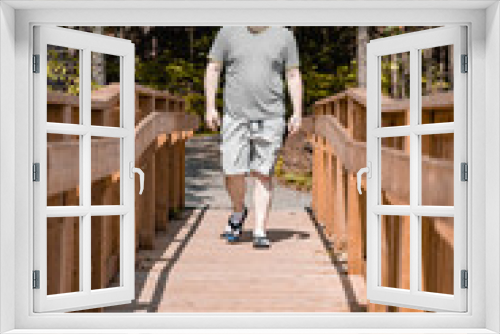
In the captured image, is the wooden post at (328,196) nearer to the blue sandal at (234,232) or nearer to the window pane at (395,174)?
the blue sandal at (234,232)

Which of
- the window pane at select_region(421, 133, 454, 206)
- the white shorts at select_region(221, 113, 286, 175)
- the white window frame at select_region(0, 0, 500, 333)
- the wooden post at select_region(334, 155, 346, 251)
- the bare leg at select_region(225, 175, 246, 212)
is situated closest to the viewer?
the white window frame at select_region(0, 0, 500, 333)

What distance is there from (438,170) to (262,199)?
2279mm

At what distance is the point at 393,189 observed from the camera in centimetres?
300

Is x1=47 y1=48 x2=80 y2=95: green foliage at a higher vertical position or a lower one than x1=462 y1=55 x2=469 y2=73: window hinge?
higher

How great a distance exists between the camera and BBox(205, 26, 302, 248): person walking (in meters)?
4.77

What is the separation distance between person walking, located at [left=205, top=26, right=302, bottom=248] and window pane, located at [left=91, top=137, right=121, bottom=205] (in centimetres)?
157

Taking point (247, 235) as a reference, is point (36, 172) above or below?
above

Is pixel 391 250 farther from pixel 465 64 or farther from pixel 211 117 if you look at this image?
pixel 211 117

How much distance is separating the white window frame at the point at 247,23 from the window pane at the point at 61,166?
139 mm

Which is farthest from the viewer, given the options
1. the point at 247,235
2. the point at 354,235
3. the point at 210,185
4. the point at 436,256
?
the point at 210,185

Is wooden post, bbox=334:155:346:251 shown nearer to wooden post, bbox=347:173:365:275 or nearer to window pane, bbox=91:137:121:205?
wooden post, bbox=347:173:365:275

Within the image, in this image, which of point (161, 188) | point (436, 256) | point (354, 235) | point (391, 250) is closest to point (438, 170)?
point (436, 256)

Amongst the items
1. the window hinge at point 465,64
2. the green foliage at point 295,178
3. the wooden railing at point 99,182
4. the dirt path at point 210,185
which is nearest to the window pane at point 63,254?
the wooden railing at point 99,182

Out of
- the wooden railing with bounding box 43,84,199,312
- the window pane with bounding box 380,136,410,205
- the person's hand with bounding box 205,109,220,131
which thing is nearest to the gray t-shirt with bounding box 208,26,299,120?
the person's hand with bounding box 205,109,220,131
